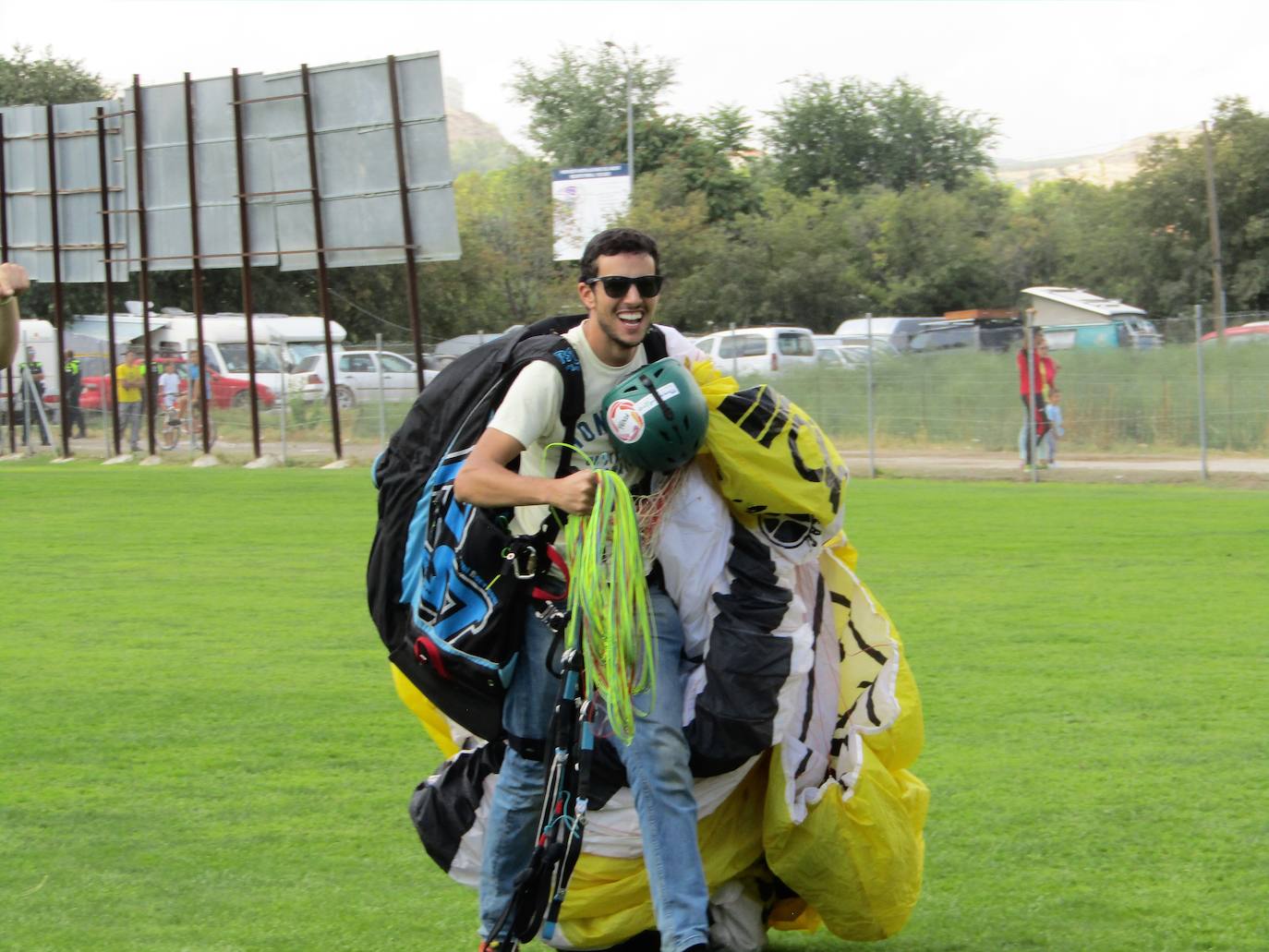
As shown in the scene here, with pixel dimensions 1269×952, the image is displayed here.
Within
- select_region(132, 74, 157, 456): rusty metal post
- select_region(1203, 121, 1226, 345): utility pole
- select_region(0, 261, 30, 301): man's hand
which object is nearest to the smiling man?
select_region(0, 261, 30, 301): man's hand

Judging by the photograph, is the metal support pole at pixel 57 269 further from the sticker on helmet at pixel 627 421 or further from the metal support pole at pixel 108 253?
the sticker on helmet at pixel 627 421

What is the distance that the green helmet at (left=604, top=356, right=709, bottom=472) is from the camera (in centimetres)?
431

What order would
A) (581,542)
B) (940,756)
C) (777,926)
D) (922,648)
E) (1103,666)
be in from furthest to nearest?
(922,648), (1103,666), (940,756), (777,926), (581,542)

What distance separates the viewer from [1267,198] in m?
50.2

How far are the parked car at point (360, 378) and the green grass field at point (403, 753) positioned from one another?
1455cm

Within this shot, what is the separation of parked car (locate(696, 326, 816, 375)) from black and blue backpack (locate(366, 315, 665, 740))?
21.8m

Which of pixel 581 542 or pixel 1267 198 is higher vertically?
pixel 1267 198

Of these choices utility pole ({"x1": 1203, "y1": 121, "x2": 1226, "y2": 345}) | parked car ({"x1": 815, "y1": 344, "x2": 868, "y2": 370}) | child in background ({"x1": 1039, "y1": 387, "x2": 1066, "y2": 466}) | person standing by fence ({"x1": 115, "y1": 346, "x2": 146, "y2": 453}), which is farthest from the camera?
utility pole ({"x1": 1203, "y1": 121, "x2": 1226, "y2": 345})

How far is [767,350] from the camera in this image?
1203 inches

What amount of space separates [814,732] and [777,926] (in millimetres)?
652

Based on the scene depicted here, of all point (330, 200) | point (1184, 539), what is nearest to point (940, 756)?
point (1184, 539)

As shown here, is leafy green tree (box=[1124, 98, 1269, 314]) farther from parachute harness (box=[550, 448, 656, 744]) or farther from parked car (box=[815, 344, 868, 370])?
parachute harness (box=[550, 448, 656, 744])

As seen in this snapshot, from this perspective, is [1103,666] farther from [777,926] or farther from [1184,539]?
[1184,539]

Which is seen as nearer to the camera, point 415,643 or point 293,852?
point 415,643
